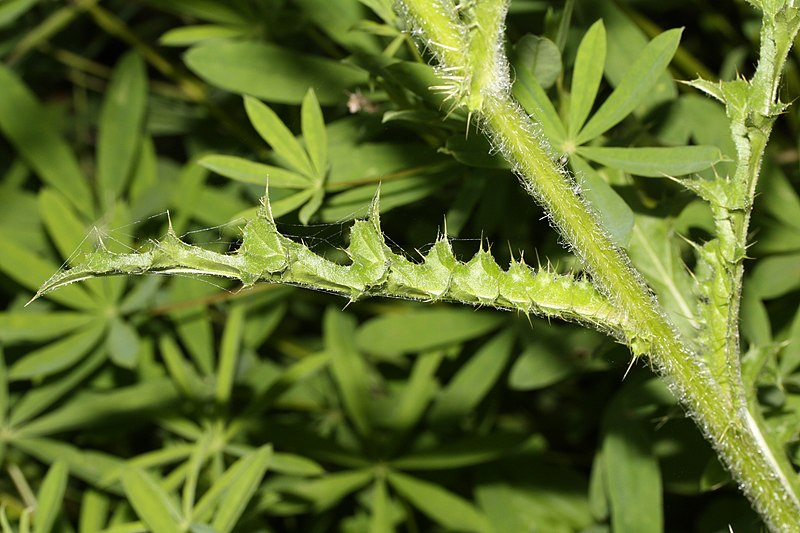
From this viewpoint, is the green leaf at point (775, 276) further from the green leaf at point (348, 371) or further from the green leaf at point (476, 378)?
the green leaf at point (348, 371)

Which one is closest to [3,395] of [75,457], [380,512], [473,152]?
[75,457]

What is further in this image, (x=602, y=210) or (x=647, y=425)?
(x=647, y=425)

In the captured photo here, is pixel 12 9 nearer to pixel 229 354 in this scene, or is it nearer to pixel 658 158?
pixel 229 354

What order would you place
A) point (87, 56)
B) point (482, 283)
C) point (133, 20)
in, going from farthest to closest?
point (133, 20) < point (87, 56) < point (482, 283)

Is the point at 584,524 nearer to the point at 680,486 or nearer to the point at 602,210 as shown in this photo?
the point at 680,486

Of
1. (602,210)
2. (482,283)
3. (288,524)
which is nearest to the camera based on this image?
(482,283)

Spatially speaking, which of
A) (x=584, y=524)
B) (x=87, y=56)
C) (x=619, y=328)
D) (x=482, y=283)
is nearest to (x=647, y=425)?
(x=584, y=524)

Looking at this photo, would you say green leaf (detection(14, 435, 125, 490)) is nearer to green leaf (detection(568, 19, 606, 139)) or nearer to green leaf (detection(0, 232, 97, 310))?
green leaf (detection(0, 232, 97, 310))

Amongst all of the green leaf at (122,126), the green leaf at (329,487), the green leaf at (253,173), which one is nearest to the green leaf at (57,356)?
the green leaf at (122,126)
